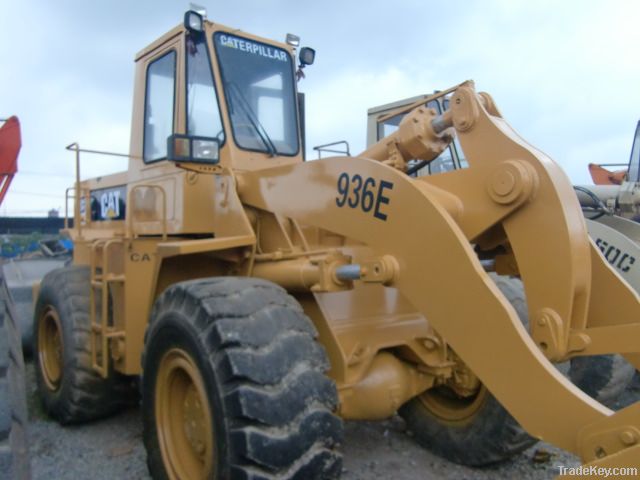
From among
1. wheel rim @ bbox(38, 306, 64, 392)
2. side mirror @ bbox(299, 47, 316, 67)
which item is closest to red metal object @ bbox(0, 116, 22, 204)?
side mirror @ bbox(299, 47, 316, 67)

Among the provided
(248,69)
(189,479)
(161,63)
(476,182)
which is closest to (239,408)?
(189,479)

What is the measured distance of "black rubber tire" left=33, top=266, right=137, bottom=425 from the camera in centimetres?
461

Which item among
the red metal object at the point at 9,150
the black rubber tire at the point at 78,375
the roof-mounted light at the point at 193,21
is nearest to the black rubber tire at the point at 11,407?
the red metal object at the point at 9,150

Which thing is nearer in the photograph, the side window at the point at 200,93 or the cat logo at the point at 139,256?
the side window at the point at 200,93

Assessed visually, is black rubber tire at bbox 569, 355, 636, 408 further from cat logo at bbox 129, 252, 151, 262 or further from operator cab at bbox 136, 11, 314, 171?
cat logo at bbox 129, 252, 151, 262

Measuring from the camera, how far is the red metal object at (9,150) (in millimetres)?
2727

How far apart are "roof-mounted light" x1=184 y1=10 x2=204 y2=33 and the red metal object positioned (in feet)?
5.27

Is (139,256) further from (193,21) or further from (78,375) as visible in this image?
(193,21)

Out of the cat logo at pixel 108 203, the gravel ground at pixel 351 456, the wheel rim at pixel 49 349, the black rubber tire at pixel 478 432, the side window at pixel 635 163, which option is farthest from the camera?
the side window at pixel 635 163

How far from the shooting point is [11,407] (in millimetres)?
2148

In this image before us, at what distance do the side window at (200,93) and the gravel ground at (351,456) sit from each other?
2.32 meters

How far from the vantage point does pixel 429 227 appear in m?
2.73

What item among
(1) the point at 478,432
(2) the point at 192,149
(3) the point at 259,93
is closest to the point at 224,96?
(3) the point at 259,93

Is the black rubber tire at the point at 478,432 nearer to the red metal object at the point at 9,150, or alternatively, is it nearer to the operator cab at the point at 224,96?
the operator cab at the point at 224,96
